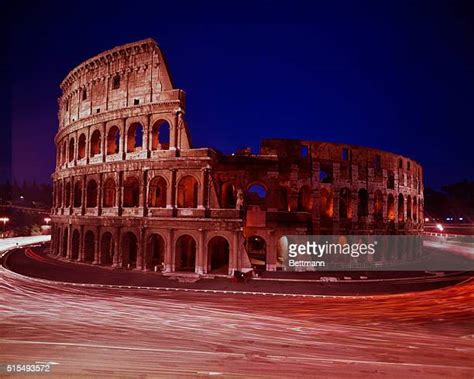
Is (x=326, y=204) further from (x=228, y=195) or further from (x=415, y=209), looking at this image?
(x=415, y=209)

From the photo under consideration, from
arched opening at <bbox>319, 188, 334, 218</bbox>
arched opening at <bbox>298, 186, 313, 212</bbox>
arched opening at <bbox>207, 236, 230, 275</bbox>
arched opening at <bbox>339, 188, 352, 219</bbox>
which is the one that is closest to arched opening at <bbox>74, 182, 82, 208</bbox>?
arched opening at <bbox>207, 236, 230, 275</bbox>

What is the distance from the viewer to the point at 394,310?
591 inches

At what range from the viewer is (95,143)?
28.5 m

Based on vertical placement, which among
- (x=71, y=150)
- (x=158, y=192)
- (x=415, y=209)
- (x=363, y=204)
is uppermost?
(x=71, y=150)

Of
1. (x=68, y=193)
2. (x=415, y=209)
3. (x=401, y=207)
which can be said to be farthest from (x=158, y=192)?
(x=415, y=209)

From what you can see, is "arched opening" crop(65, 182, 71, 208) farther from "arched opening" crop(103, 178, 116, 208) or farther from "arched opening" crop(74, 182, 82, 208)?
"arched opening" crop(103, 178, 116, 208)

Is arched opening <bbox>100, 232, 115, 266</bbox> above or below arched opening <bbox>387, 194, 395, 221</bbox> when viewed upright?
below

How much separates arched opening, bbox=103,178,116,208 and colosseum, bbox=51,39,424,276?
0.32 ft

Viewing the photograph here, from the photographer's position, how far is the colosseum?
2320 cm

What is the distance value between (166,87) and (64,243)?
16057 millimetres

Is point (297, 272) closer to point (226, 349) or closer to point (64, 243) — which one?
point (226, 349)

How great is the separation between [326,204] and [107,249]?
18307mm

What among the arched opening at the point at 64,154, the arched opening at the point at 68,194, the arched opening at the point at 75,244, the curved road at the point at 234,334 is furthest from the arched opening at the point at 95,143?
the curved road at the point at 234,334

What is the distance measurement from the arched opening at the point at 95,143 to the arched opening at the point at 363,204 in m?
22.8
